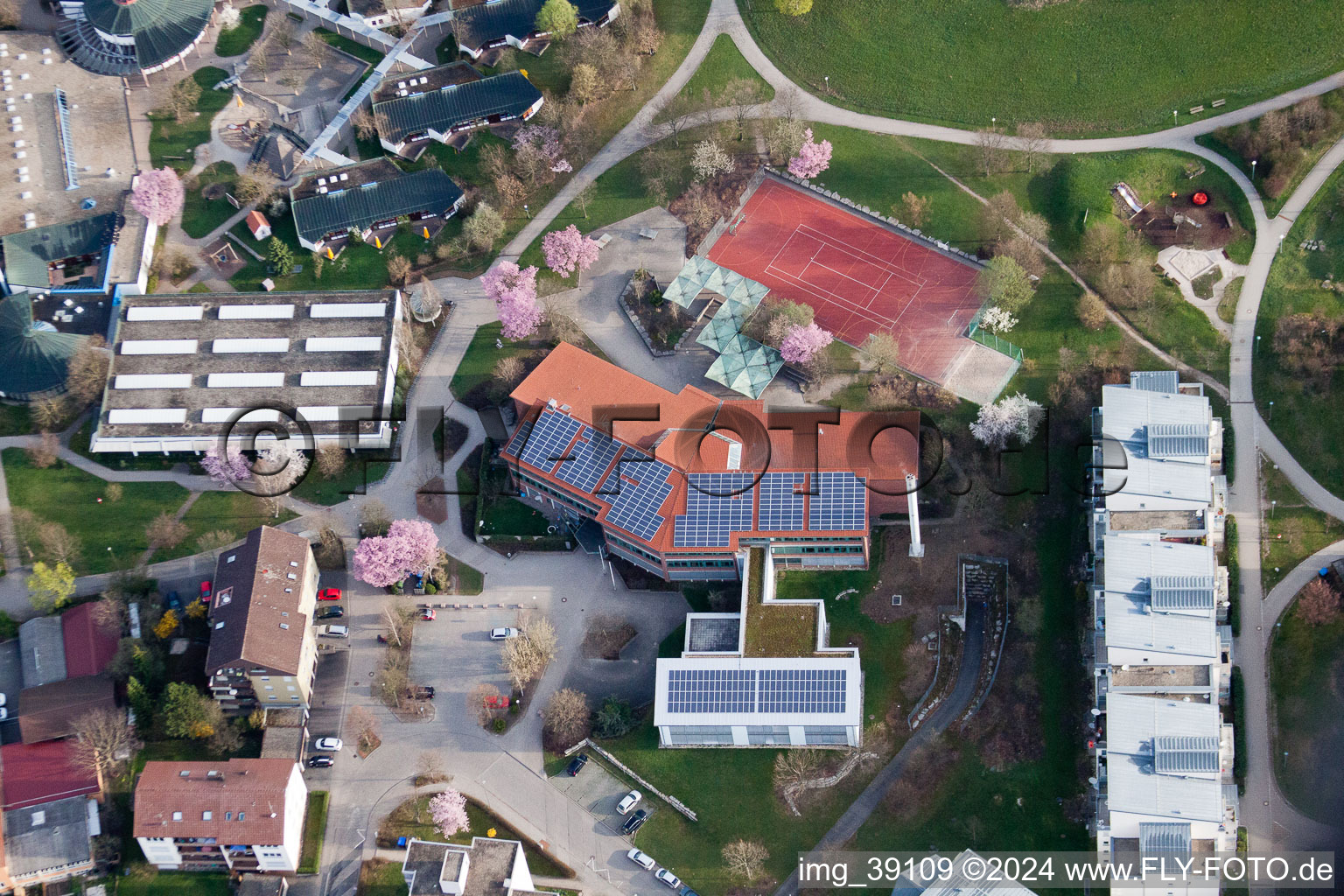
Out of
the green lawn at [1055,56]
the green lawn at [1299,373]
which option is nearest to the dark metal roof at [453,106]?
the green lawn at [1055,56]

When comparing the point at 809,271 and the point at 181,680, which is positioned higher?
the point at 809,271

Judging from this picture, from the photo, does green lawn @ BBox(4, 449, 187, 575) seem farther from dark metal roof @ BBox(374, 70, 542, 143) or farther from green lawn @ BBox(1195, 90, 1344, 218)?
green lawn @ BBox(1195, 90, 1344, 218)

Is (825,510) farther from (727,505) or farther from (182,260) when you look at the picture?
(182,260)

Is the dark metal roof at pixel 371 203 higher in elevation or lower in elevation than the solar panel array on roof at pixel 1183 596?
higher

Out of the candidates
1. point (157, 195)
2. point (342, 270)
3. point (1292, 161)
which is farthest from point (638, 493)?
point (1292, 161)

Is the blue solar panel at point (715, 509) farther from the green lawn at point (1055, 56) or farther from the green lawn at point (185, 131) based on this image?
the green lawn at point (185, 131)

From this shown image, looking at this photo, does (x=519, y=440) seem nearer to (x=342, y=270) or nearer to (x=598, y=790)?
(x=342, y=270)

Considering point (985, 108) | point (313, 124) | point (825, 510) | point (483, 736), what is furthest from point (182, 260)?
point (985, 108)
